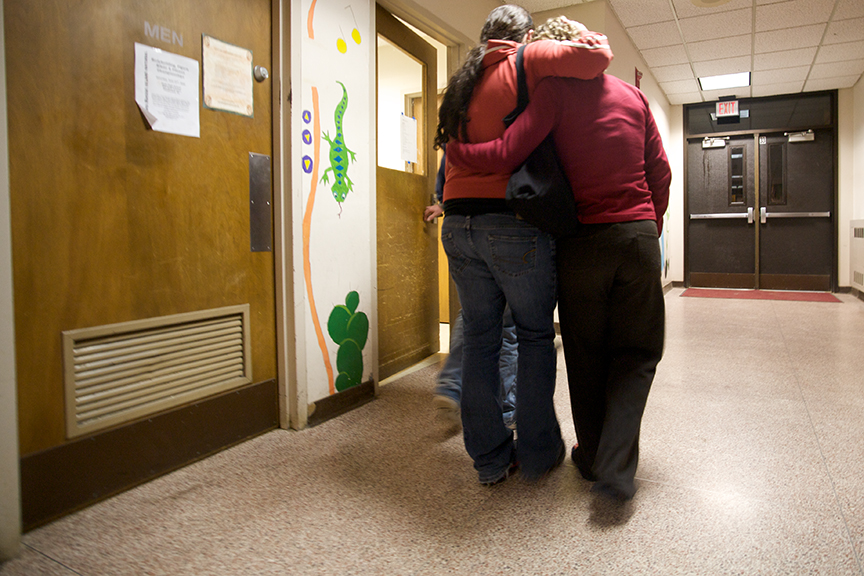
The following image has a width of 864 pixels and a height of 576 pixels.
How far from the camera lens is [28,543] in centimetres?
122

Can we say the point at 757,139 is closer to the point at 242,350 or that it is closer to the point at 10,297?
the point at 242,350

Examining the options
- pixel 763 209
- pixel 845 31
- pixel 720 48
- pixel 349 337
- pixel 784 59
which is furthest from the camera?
pixel 763 209

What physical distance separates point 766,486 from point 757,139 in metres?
6.59

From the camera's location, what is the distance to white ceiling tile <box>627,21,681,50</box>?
452 centimetres

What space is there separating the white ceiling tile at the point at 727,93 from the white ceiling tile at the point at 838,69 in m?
0.72

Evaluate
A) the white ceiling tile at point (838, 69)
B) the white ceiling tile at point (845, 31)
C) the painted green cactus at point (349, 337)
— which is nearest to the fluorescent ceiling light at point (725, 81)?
the white ceiling tile at point (838, 69)

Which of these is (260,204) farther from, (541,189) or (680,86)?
(680,86)

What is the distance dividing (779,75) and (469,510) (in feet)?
21.5

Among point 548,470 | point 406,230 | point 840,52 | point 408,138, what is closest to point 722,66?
point 840,52

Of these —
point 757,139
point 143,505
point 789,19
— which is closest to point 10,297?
point 143,505

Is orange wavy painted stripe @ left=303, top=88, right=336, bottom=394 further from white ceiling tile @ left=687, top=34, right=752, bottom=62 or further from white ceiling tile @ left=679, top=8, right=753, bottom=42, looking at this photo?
white ceiling tile @ left=687, top=34, right=752, bottom=62

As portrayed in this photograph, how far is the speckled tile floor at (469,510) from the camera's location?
Answer: 3.79ft

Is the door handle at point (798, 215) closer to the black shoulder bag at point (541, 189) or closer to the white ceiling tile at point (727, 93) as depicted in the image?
the white ceiling tile at point (727, 93)

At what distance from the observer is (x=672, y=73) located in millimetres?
5805
